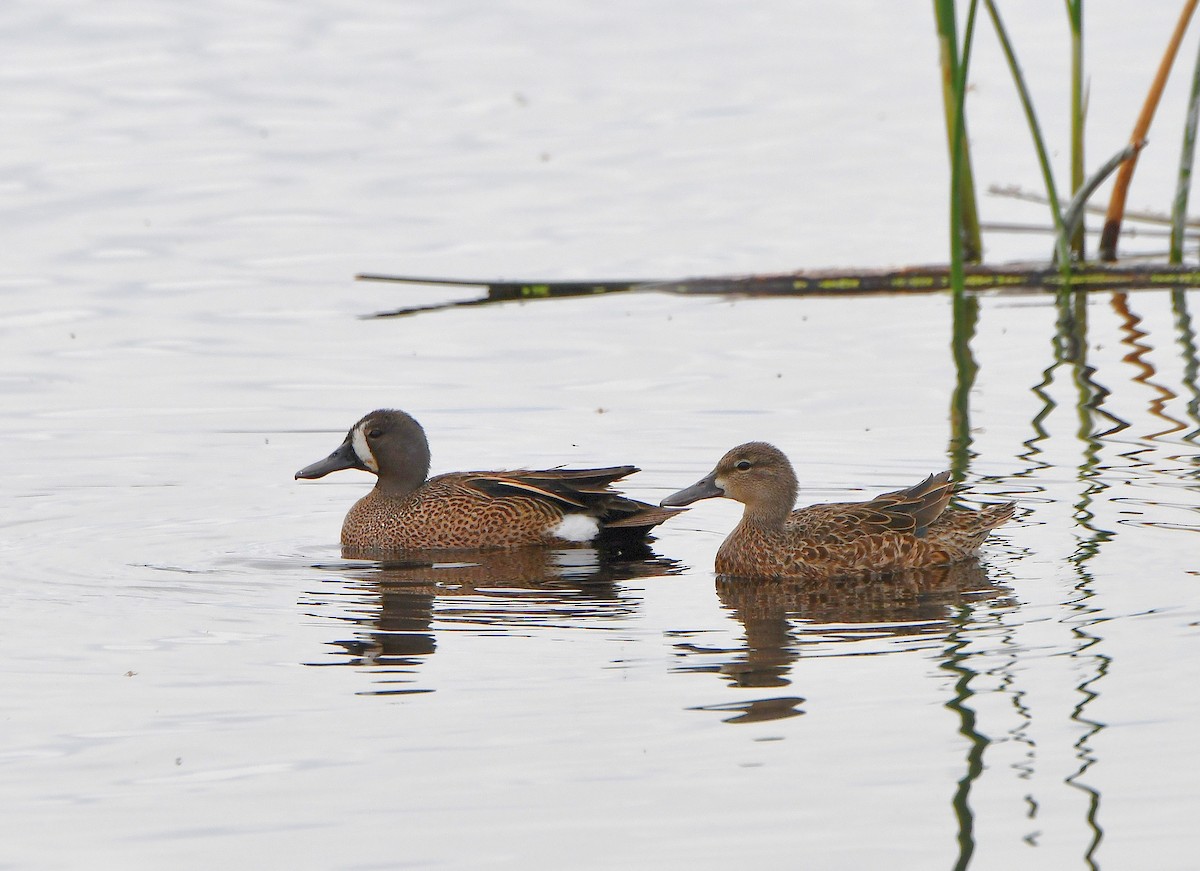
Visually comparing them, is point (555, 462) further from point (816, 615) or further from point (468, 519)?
point (816, 615)

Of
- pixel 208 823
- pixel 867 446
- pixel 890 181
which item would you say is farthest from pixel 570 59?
pixel 208 823

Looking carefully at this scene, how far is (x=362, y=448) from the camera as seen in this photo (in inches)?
423

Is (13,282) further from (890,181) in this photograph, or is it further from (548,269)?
(890,181)

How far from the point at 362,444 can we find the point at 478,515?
812 mm

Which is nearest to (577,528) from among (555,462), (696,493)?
(696,493)

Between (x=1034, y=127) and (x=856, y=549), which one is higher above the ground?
(x=1034, y=127)

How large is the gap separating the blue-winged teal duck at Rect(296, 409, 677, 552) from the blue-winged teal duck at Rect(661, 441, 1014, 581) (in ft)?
1.94

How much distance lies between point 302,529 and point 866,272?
6.34 meters

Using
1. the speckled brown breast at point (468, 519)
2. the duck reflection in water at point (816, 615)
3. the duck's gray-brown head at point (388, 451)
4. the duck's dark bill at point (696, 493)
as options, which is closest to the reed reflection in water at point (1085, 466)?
the duck reflection in water at point (816, 615)

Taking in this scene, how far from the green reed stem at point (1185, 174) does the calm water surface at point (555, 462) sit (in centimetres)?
67

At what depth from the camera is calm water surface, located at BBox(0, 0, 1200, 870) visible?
605 centimetres

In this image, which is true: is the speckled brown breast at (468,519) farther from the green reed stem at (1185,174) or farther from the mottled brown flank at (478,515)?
the green reed stem at (1185,174)

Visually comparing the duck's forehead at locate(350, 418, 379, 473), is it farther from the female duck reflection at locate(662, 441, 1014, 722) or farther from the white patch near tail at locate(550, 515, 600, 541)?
the female duck reflection at locate(662, 441, 1014, 722)

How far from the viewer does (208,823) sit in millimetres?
5930
